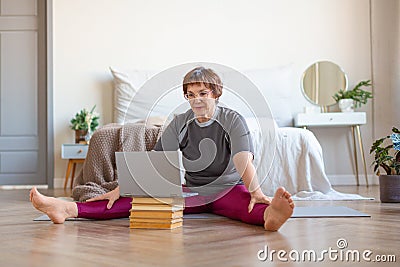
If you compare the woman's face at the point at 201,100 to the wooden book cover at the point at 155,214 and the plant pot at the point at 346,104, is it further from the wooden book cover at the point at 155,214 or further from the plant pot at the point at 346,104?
the plant pot at the point at 346,104

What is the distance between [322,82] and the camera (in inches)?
225

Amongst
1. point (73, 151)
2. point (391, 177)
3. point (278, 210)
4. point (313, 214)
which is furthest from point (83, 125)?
point (278, 210)

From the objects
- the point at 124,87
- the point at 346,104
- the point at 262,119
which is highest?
the point at 124,87

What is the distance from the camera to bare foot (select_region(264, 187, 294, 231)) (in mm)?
1932

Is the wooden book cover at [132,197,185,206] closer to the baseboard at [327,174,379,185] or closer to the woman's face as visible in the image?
the woman's face

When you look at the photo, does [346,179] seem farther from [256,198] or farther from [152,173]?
[152,173]

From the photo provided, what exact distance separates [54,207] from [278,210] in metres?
0.93

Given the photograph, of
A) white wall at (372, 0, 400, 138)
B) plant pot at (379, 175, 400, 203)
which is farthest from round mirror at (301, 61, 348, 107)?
plant pot at (379, 175, 400, 203)

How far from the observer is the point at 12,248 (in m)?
1.76

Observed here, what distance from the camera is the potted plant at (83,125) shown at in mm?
5539

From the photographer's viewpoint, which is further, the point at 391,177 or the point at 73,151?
the point at 73,151

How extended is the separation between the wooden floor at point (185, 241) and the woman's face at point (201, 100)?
446 mm

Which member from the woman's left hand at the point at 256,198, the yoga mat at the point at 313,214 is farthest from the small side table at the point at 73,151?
the woman's left hand at the point at 256,198

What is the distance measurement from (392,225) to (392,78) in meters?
3.47
